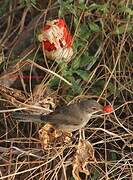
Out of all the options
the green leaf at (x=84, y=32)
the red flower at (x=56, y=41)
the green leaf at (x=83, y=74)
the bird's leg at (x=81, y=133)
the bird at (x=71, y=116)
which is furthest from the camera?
the green leaf at (x=84, y=32)

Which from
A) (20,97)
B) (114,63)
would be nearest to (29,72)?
(20,97)

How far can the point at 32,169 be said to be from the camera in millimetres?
2830

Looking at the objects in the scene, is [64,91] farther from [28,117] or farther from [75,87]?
[28,117]

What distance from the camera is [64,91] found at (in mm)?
3172

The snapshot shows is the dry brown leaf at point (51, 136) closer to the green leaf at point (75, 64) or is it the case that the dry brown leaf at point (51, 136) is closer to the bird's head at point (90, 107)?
the bird's head at point (90, 107)

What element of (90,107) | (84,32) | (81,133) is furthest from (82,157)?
(84,32)

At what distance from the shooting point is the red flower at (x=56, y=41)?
3074 mm

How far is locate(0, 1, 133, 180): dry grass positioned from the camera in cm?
293

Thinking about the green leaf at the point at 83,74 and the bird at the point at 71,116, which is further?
the green leaf at the point at 83,74

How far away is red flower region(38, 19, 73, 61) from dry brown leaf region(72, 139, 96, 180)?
52cm

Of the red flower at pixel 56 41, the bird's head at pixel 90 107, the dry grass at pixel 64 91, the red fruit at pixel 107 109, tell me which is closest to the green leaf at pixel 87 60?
the dry grass at pixel 64 91

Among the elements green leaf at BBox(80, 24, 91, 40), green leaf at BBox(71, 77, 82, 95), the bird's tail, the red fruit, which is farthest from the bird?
green leaf at BBox(80, 24, 91, 40)

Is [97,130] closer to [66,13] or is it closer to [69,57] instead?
[69,57]

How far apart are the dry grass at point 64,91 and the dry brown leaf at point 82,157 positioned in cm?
5
